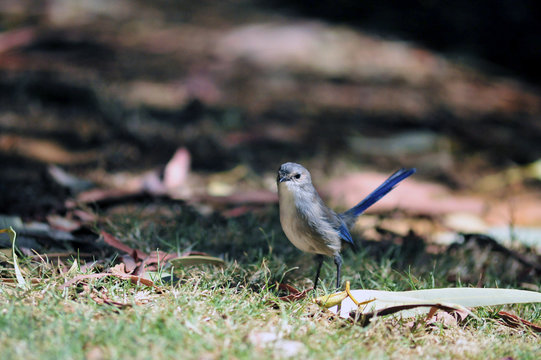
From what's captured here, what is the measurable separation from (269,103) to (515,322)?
435 cm

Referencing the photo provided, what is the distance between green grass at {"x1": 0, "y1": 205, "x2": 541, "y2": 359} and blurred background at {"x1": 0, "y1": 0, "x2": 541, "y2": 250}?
1.03 meters

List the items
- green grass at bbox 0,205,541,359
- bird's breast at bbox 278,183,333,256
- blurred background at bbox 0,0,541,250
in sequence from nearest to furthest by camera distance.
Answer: green grass at bbox 0,205,541,359 < bird's breast at bbox 278,183,333,256 < blurred background at bbox 0,0,541,250

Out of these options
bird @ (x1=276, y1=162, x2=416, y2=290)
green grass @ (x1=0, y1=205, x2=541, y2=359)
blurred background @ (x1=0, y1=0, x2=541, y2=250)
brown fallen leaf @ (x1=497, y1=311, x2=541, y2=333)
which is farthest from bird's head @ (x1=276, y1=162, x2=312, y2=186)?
brown fallen leaf @ (x1=497, y1=311, x2=541, y2=333)

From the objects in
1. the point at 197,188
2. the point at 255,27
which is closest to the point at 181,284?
the point at 197,188

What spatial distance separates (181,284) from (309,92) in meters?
4.46

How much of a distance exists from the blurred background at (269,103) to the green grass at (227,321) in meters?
1.03

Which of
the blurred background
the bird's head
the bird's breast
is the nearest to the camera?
→ the bird's breast

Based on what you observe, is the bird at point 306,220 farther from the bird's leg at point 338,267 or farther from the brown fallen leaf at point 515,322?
the brown fallen leaf at point 515,322

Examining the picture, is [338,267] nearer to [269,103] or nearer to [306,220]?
Result: [306,220]

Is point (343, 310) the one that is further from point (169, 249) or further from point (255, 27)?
point (255, 27)

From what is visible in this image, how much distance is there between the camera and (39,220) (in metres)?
3.99

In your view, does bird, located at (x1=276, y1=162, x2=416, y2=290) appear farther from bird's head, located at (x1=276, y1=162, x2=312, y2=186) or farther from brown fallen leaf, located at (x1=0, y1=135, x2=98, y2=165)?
brown fallen leaf, located at (x1=0, y1=135, x2=98, y2=165)

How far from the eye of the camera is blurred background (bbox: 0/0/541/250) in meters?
5.24

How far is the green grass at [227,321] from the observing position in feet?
8.18
